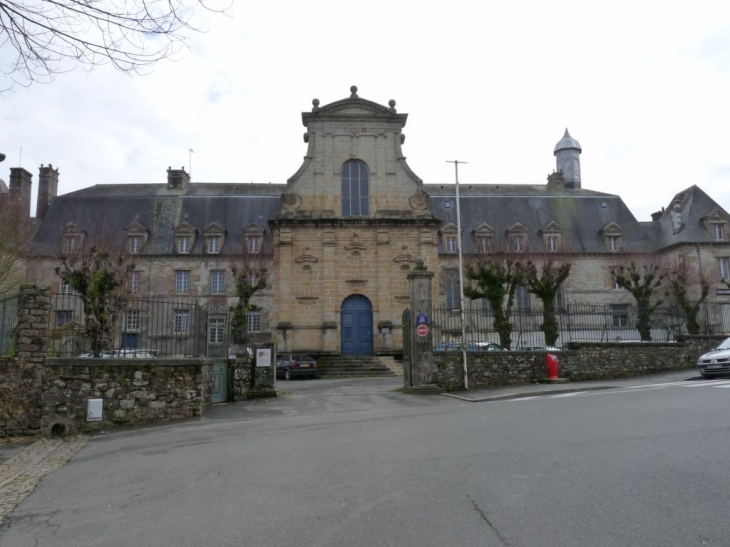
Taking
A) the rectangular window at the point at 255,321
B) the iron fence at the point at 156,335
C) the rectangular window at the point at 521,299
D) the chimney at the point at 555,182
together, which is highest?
the chimney at the point at 555,182

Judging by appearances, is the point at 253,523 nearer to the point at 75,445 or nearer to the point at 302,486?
the point at 302,486

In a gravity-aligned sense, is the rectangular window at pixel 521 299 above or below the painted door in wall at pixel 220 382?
above

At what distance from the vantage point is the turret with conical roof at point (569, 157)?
2373 inches

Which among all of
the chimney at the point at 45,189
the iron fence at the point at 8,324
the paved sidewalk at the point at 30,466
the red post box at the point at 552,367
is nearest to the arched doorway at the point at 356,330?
the red post box at the point at 552,367

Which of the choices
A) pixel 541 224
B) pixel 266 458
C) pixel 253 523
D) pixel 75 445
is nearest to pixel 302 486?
pixel 253 523

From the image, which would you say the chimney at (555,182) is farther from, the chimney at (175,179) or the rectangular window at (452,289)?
the chimney at (175,179)

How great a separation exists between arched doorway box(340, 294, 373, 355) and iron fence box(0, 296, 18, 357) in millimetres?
21119

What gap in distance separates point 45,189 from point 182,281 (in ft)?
42.1

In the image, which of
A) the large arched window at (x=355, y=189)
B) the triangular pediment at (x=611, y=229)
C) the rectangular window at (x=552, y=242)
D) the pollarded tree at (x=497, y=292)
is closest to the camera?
the pollarded tree at (x=497, y=292)

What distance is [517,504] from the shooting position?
5418 mm

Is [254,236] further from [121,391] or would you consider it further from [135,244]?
[121,391]

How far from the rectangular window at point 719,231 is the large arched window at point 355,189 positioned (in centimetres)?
2580

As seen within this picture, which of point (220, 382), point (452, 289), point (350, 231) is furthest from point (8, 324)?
point (452, 289)

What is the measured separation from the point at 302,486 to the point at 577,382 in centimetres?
1576
